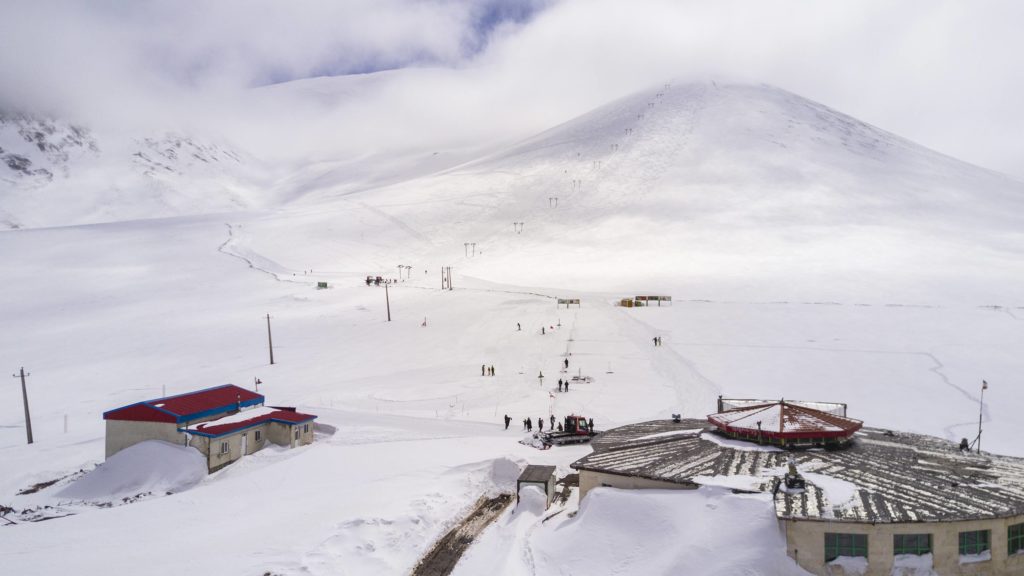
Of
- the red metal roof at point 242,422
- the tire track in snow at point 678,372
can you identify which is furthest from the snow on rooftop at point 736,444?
the red metal roof at point 242,422

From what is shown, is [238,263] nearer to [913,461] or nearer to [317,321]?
[317,321]

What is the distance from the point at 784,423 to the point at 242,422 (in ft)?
69.4

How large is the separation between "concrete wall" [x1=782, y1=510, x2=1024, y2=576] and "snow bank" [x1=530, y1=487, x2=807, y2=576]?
384mm

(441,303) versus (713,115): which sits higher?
(713,115)

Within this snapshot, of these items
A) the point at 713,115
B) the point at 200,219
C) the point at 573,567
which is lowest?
the point at 573,567

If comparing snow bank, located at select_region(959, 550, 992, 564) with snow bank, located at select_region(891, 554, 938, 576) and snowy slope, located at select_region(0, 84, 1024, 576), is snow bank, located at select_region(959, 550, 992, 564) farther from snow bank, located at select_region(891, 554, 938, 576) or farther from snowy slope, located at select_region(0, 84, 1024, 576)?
snowy slope, located at select_region(0, 84, 1024, 576)

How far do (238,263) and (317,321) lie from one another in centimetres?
3133

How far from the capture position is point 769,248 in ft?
261

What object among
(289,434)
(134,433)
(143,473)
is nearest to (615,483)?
(289,434)

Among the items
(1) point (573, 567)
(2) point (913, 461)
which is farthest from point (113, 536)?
(2) point (913, 461)

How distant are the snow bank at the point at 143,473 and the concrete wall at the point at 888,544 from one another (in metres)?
20.9

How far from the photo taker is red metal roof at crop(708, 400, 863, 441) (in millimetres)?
18359

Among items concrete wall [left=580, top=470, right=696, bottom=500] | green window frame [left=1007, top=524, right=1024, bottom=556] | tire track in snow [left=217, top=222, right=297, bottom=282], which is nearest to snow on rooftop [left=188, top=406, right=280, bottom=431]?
concrete wall [left=580, top=470, right=696, bottom=500]

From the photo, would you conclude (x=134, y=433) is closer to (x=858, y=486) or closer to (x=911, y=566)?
(x=858, y=486)
